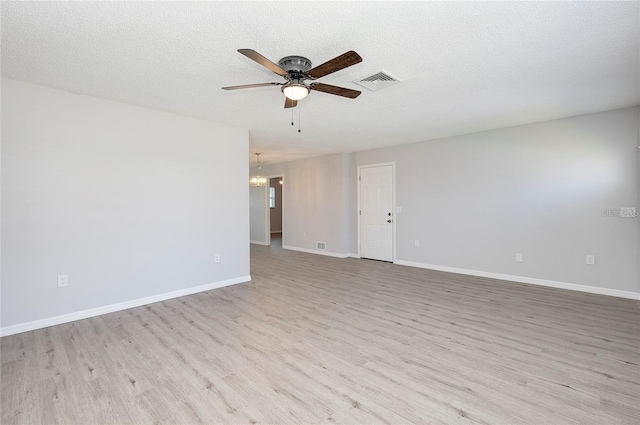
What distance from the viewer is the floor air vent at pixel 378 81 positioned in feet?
9.36

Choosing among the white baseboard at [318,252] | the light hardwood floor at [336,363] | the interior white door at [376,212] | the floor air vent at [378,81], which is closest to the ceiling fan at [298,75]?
the floor air vent at [378,81]

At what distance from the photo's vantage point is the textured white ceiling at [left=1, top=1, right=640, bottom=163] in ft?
6.44

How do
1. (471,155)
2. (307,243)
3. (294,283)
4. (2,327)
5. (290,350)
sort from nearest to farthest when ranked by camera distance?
1. (290,350)
2. (2,327)
3. (294,283)
4. (471,155)
5. (307,243)

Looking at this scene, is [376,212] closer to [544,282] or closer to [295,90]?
[544,282]

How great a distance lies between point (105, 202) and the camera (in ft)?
11.4

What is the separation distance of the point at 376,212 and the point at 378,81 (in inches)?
153

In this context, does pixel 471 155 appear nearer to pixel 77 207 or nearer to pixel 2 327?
pixel 77 207

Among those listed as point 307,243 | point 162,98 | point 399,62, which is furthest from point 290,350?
point 307,243

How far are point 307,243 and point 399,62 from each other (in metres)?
5.66

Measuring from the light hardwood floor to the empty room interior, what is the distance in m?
0.02

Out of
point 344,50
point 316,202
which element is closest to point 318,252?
point 316,202

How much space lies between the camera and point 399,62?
262 centimetres

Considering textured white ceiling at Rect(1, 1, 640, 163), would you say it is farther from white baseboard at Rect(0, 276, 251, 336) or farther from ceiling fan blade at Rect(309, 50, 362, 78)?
white baseboard at Rect(0, 276, 251, 336)

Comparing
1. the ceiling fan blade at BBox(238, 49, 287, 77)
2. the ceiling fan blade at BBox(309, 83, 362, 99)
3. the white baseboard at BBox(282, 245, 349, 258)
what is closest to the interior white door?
the white baseboard at BBox(282, 245, 349, 258)
